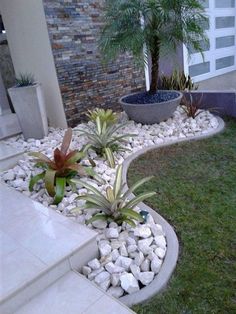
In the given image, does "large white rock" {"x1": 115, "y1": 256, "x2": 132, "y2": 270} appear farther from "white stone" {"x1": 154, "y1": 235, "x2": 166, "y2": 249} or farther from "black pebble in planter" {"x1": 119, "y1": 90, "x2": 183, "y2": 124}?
"black pebble in planter" {"x1": 119, "y1": 90, "x2": 183, "y2": 124}

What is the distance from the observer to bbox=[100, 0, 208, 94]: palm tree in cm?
340

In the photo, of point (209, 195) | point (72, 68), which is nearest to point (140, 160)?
point (209, 195)

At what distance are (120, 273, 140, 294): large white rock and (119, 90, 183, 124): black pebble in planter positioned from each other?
2.60m

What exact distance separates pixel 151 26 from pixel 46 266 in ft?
10.2

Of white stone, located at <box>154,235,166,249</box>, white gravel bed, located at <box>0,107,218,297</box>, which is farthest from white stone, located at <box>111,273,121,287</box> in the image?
white stone, located at <box>154,235,166,249</box>

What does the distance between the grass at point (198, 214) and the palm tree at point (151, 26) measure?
131 centimetres

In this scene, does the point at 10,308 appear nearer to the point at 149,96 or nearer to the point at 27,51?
the point at 149,96

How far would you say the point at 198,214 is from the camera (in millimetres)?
2137

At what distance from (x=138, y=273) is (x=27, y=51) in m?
3.59

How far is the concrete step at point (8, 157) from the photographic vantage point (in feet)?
9.79

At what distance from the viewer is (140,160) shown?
3113 mm

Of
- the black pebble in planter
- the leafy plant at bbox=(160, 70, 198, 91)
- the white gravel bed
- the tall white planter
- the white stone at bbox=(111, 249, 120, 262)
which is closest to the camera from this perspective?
the white gravel bed

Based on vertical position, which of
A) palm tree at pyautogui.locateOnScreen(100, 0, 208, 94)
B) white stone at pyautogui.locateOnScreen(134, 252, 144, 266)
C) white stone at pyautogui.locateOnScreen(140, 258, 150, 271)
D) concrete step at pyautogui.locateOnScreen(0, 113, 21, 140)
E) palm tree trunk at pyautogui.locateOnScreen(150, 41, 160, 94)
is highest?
palm tree at pyautogui.locateOnScreen(100, 0, 208, 94)

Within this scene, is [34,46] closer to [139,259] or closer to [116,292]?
[139,259]
